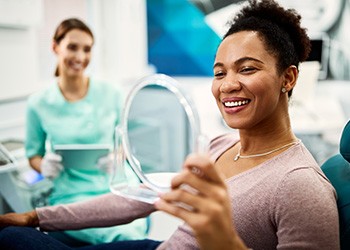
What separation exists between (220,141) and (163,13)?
3415mm

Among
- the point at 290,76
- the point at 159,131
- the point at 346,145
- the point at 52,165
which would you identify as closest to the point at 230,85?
the point at 290,76

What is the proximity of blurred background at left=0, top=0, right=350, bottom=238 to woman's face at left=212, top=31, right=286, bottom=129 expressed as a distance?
0.62 ft

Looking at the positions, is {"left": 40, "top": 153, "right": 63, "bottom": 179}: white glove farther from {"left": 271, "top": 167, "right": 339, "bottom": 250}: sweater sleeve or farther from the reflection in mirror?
the reflection in mirror

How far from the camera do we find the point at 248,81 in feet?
3.35

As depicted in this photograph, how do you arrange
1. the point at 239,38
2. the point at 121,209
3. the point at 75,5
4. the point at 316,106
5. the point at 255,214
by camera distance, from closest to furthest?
the point at 255,214 < the point at 239,38 < the point at 121,209 < the point at 316,106 < the point at 75,5

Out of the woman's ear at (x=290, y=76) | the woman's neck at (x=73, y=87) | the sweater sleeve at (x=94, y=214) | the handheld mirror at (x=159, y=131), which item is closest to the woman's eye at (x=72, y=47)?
the woman's neck at (x=73, y=87)

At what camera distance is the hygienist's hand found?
65 centimetres

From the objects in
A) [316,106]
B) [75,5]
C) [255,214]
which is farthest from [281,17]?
[75,5]

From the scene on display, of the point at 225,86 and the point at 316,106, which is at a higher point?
the point at 225,86

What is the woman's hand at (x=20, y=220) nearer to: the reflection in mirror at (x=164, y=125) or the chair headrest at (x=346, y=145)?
the chair headrest at (x=346, y=145)

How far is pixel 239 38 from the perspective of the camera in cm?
106

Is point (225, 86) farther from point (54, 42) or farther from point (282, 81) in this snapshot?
point (54, 42)

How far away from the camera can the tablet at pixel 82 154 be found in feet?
5.58

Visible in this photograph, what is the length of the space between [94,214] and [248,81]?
616 mm
